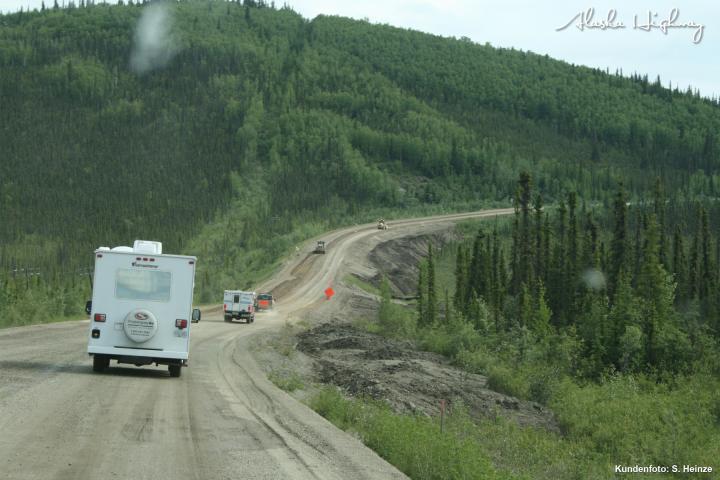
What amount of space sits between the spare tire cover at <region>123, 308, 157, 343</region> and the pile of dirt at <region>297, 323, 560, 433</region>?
7747 millimetres

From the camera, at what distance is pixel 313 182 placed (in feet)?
577

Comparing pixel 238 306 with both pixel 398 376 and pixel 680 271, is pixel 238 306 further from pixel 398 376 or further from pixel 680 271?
pixel 680 271

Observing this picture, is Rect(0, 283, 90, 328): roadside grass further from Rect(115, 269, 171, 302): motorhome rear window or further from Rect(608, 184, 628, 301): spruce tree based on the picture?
Rect(608, 184, 628, 301): spruce tree

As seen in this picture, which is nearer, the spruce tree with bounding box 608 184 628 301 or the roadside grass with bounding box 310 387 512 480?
the roadside grass with bounding box 310 387 512 480

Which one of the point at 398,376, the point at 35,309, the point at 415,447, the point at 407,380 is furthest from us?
the point at 35,309

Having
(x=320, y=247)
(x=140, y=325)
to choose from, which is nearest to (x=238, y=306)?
(x=140, y=325)

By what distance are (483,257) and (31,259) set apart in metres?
77.2

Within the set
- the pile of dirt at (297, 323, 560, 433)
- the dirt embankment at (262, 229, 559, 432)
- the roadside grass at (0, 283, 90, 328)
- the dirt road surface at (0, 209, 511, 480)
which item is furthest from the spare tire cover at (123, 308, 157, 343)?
the roadside grass at (0, 283, 90, 328)

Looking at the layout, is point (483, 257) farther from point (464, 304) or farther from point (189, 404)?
point (189, 404)

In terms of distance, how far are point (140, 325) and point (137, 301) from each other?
1.96 ft

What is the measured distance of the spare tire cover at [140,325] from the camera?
22.5m

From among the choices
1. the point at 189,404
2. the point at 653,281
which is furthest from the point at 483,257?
the point at 189,404

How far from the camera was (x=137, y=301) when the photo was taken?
22.6m

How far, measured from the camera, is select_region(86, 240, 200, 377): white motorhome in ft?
73.7
